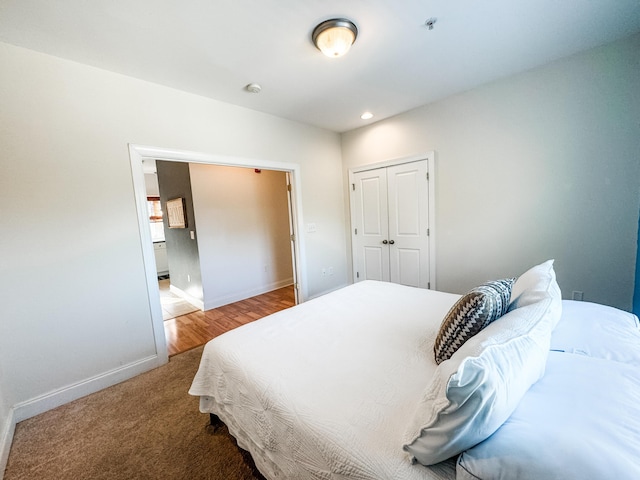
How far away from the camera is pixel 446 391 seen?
65 cm

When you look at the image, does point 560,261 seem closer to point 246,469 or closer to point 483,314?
point 483,314

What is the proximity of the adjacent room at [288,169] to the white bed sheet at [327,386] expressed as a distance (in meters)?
0.01

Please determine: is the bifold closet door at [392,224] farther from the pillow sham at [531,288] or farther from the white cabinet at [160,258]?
the white cabinet at [160,258]

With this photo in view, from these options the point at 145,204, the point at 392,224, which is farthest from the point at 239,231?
the point at 392,224

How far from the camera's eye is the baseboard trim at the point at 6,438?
141 centimetres

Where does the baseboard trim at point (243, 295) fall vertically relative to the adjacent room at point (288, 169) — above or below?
below

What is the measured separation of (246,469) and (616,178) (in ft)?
11.2

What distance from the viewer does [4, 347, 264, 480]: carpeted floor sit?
135cm

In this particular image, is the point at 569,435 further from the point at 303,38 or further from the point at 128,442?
the point at 303,38

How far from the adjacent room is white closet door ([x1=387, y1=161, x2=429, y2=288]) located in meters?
0.04

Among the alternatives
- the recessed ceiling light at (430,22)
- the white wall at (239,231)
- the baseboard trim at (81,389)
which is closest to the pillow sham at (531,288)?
the recessed ceiling light at (430,22)

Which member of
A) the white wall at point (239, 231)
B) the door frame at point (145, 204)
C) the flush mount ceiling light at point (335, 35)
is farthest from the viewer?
the white wall at point (239, 231)

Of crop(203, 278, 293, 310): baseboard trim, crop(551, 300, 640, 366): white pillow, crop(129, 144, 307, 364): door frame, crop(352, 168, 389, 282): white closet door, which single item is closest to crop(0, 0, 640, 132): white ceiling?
crop(129, 144, 307, 364): door frame

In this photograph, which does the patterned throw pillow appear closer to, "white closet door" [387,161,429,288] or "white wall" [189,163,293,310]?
"white closet door" [387,161,429,288]
